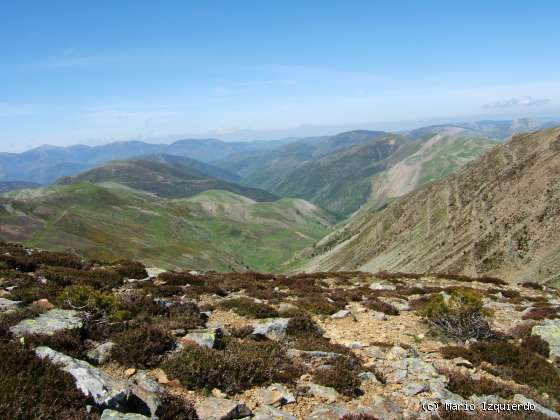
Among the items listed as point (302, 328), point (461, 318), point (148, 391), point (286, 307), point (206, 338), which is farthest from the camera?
point (286, 307)

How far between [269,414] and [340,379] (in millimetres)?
2617

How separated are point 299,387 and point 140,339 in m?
4.64

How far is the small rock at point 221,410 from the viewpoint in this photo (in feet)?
30.0

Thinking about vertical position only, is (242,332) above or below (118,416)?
below

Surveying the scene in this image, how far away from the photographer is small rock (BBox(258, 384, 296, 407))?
10.2 m

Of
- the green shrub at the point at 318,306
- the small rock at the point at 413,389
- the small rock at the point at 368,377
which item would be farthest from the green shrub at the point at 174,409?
the green shrub at the point at 318,306

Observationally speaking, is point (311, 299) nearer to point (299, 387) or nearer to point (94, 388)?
point (299, 387)

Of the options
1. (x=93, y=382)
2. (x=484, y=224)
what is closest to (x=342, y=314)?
(x=93, y=382)

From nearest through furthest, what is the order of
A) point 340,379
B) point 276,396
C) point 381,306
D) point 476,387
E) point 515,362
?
point 276,396 → point 340,379 → point 476,387 → point 515,362 → point 381,306

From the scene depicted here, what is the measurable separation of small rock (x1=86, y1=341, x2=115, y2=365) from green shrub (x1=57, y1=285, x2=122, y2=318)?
7.12ft

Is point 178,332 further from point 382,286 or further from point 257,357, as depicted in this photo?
point 382,286

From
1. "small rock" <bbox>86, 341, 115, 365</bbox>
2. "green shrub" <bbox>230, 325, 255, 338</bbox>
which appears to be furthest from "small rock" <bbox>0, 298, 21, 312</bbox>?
"green shrub" <bbox>230, 325, 255, 338</bbox>

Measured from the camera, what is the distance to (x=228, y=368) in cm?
1093

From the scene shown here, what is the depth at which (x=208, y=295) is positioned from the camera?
70.2 feet
